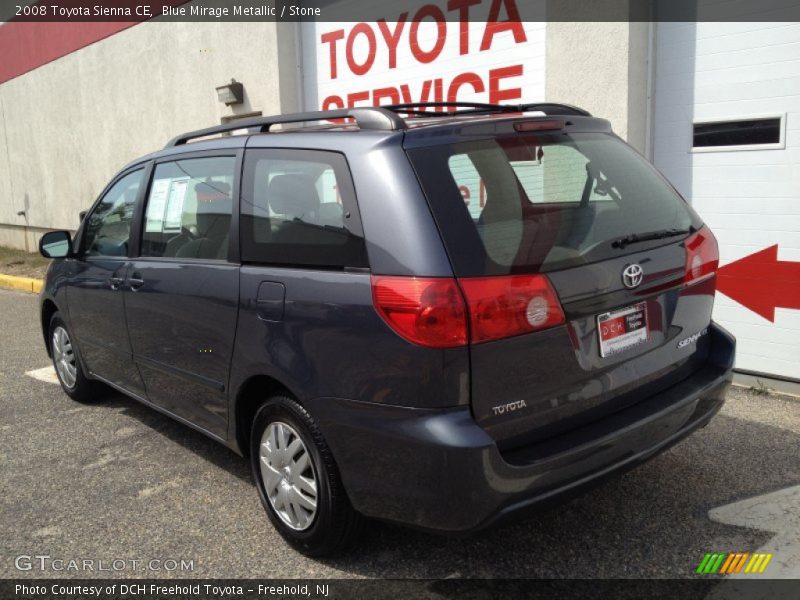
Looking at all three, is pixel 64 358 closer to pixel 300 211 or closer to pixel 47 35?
pixel 300 211

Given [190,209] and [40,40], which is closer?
[190,209]

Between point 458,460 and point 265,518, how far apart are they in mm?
1406

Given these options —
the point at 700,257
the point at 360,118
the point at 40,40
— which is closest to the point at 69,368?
the point at 360,118

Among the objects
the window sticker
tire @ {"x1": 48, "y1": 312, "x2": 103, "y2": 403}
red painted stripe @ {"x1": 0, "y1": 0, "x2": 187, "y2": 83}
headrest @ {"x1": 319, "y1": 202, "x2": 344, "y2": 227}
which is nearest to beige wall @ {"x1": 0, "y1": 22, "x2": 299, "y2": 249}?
red painted stripe @ {"x1": 0, "y1": 0, "x2": 187, "y2": 83}

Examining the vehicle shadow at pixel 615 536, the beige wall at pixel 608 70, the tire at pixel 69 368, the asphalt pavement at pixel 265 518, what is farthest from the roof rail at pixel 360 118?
the beige wall at pixel 608 70

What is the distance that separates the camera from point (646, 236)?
2844 millimetres

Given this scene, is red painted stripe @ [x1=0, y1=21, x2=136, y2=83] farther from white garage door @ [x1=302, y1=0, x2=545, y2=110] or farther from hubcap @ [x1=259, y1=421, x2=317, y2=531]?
hubcap @ [x1=259, y1=421, x2=317, y2=531]

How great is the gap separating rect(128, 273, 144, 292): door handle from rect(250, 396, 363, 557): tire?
1181 mm

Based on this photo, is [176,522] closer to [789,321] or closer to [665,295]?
[665,295]

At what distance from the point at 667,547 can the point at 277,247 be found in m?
1.98

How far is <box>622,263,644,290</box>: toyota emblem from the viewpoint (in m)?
2.66

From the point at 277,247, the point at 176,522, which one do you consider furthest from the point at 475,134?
the point at 176,522

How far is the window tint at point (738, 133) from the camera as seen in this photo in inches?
194

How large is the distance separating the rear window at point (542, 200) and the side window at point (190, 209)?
1.17 m
